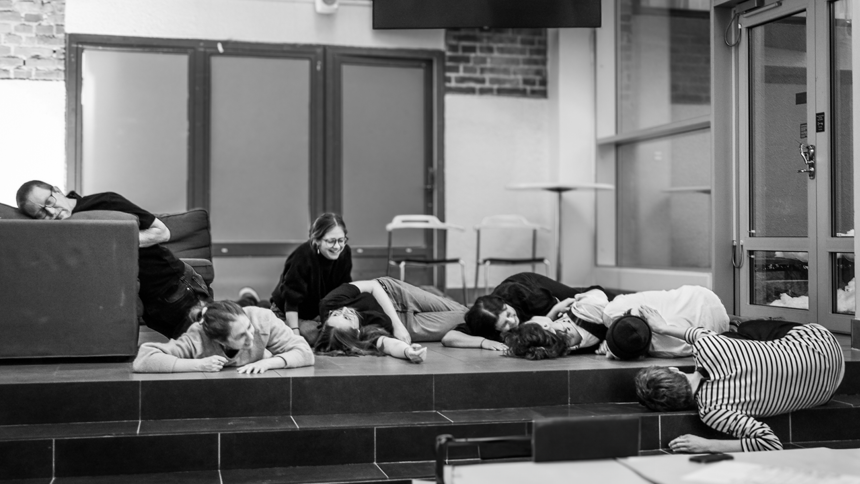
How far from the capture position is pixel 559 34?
754cm

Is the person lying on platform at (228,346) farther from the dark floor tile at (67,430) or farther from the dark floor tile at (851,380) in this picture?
the dark floor tile at (851,380)

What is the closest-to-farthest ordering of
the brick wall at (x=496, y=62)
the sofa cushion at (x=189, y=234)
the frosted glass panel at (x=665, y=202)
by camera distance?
1. the sofa cushion at (x=189, y=234)
2. the frosted glass panel at (x=665, y=202)
3. the brick wall at (x=496, y=62)

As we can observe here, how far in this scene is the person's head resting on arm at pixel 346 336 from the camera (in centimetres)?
401

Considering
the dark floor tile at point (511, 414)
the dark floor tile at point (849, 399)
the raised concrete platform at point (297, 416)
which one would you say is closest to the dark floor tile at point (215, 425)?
the raised concrete platform at point (297, 416)

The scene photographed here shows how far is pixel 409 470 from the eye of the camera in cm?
288

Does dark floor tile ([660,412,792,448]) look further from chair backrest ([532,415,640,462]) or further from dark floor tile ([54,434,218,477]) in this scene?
chair backrest ([532,415,640,462])

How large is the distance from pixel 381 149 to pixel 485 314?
11.1 ft

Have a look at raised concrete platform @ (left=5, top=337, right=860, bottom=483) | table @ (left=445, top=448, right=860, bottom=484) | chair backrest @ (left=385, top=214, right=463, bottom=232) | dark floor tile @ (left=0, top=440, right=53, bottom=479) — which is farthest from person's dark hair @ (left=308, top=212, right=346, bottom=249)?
table @ (left=445, top=448, right=860, bottom=484)

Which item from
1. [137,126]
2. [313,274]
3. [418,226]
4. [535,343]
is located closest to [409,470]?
[535,343]

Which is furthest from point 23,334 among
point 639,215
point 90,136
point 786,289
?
point 639,215

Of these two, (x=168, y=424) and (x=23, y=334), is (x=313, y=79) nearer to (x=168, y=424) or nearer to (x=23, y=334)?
(x=23, y=334)

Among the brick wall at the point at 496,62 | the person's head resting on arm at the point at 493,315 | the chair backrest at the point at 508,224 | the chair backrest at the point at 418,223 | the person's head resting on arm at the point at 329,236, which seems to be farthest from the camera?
the brick wall at the point at 496,62

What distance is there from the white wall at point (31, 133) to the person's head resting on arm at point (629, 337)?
4.86 meters

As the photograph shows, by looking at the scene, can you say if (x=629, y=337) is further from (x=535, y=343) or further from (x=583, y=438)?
(x=583, y=438)
